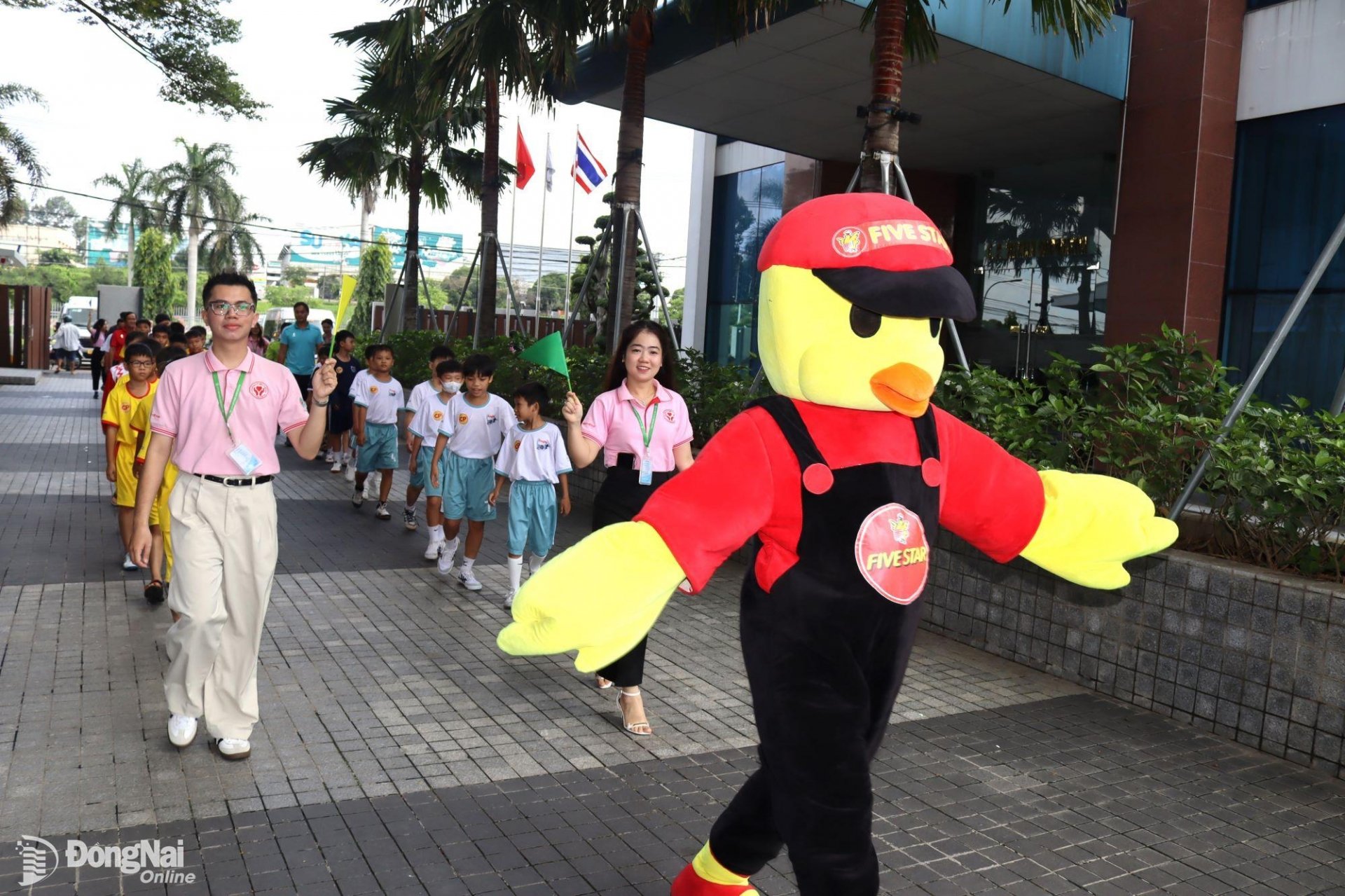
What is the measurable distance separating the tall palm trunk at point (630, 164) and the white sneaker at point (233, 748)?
7.81 meters

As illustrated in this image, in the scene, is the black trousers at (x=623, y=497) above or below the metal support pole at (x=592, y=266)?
below

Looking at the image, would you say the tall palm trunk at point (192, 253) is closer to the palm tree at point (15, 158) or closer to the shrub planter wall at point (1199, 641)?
the palm tree at point (15, 158)

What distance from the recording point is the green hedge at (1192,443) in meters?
5.05

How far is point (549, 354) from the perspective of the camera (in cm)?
510

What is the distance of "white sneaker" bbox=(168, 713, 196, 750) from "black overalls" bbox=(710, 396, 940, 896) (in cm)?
279

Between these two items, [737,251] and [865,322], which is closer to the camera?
[865,322]

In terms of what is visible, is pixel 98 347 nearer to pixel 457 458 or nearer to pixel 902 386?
pixel 457 458

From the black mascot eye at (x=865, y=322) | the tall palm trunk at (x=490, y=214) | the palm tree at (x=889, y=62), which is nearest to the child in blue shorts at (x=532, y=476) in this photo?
the palm tree at (x=889, y=62)

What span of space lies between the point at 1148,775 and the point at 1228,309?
9472 mm

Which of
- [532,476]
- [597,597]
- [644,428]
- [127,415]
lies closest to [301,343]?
[127,415]

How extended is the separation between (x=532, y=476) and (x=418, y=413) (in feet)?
6.80

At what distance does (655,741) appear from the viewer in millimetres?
4855

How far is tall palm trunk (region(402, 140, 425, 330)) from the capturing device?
21641 millimetres

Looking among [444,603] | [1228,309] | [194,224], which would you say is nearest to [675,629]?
[444,603]
